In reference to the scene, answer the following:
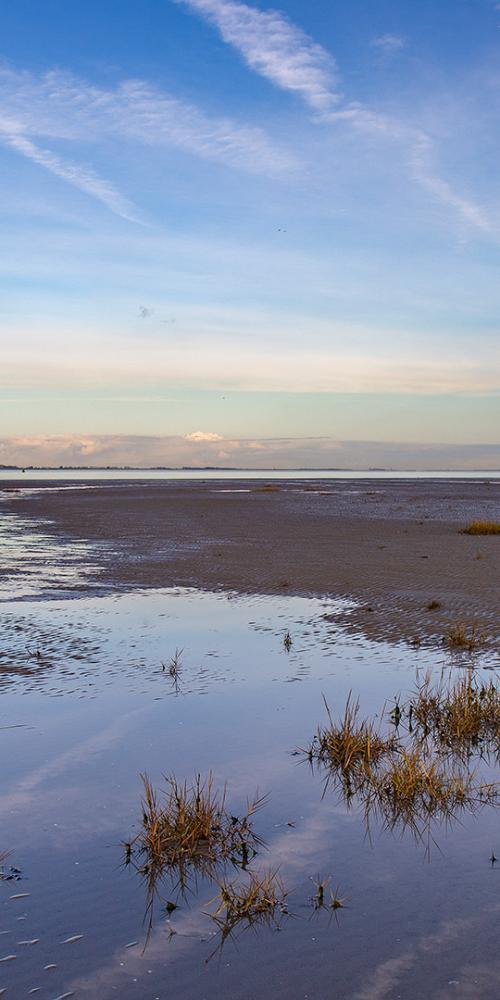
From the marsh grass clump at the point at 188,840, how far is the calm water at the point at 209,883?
0.45ft

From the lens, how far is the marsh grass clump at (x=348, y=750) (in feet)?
24.9

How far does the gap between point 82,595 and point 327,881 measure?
12946mm

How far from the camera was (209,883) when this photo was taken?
5547 millimetres

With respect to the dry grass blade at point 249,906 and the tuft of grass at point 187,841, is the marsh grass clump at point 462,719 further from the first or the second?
the dry grass blade at point 249,906

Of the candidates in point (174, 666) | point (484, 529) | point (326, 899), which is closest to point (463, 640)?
point (174, 666)

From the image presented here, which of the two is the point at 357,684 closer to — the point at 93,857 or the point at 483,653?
the point at 483,653

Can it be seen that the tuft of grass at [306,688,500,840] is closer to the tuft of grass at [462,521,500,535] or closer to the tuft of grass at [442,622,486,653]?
the tuft of grass at [442,622,486,653]

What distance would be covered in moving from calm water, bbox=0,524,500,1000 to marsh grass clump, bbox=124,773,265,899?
14cm

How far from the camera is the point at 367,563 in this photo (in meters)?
22.9

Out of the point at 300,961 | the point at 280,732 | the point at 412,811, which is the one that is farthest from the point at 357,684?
the point at 300,961

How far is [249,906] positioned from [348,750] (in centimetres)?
270

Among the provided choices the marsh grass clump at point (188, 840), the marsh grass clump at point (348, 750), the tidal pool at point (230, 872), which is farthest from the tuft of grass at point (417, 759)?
the marsh grass clump at point (188, 840)

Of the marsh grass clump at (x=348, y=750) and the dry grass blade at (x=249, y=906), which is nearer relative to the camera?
the dry grass blade at (x=249, y=906)

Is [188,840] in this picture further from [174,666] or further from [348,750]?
[174,666]
